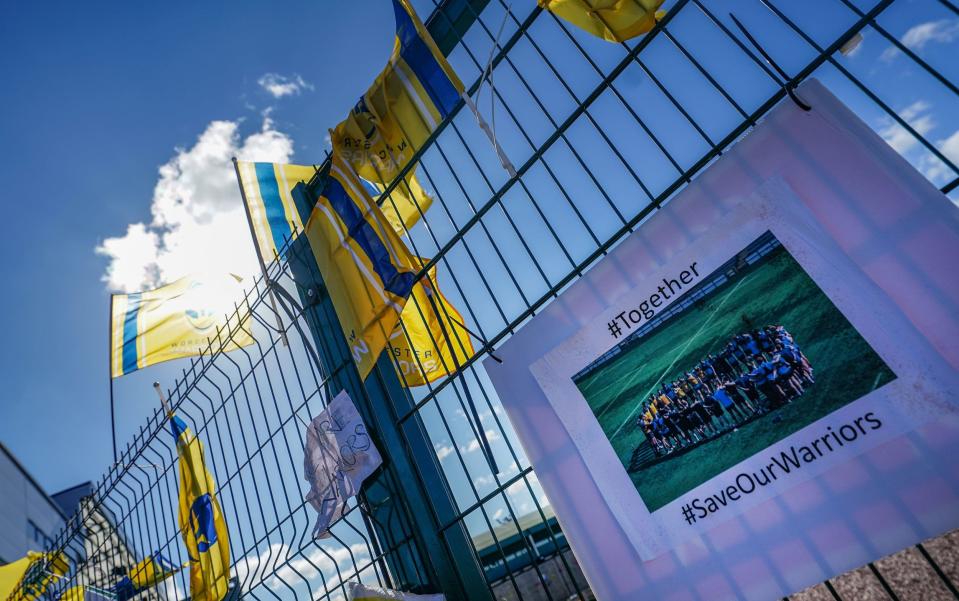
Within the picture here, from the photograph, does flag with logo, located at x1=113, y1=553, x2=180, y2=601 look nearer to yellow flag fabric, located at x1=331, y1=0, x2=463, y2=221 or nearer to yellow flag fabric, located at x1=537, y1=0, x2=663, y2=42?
yellow flag fabric, located at x1=331, y1=0, x2=463, y2=221

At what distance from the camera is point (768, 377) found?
2.04 m

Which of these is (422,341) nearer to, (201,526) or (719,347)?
(719,347)

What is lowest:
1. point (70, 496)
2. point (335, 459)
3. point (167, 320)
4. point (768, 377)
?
point (768, 377)

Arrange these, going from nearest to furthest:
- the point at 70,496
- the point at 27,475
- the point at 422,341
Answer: the point at 422,341 → the point at 27,475 → the point at 70,496

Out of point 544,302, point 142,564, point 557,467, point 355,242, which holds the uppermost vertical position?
point 355,242

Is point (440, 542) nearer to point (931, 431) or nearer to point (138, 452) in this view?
point (931, 431)

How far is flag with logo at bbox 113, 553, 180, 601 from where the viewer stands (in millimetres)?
5668

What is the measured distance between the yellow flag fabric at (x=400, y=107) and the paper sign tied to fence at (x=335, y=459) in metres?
1.88

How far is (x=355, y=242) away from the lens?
3.93 m

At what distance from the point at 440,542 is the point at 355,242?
219 centimetres

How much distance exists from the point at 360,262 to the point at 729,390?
263 cm

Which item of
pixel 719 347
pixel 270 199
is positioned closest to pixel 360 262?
pixel 270 199

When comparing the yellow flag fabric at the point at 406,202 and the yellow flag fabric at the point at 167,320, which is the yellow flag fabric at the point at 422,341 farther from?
the yellow flag fabric at the point at 167,320

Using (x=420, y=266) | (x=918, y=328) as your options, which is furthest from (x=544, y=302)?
(x=918, y=328)
